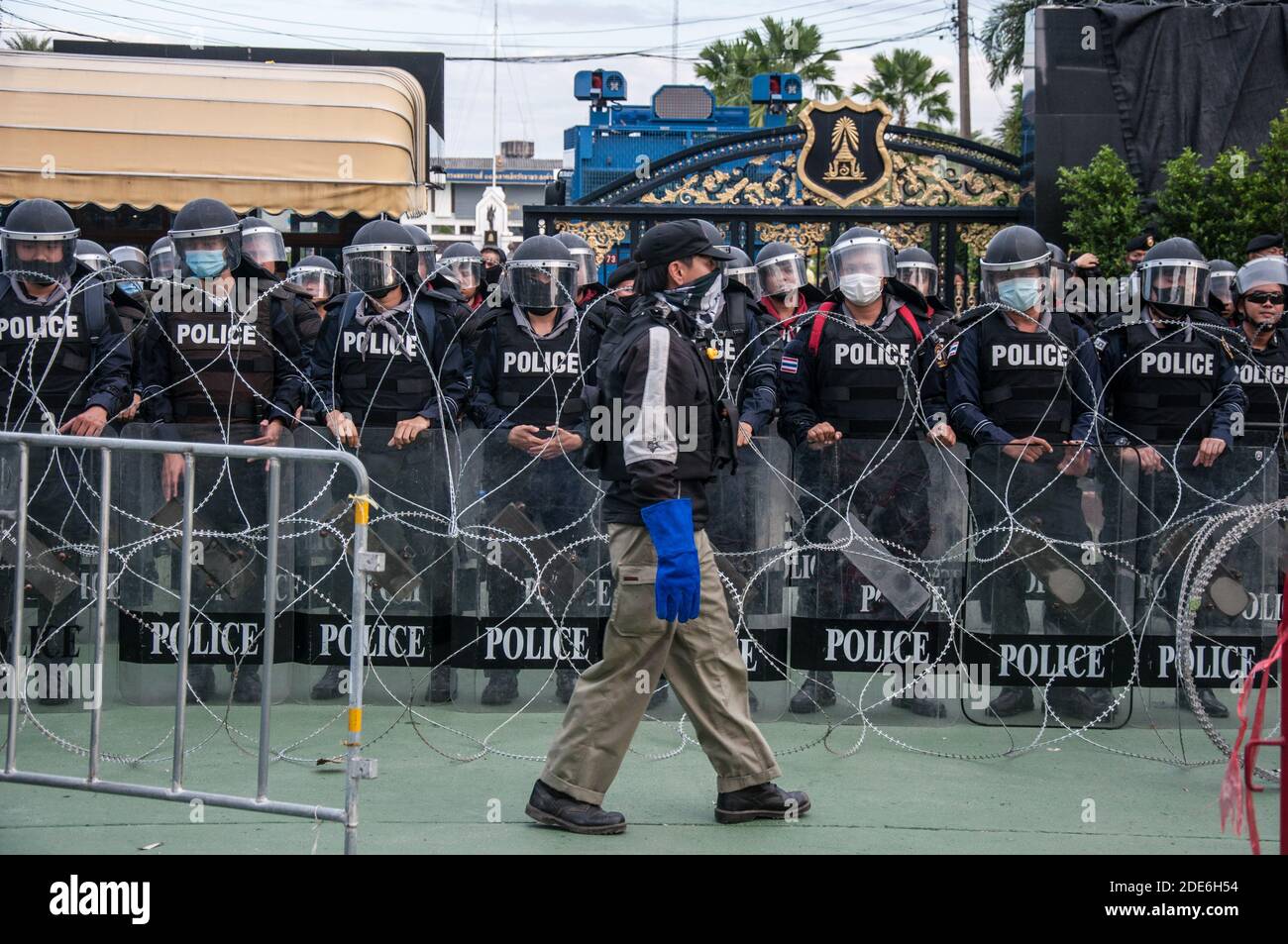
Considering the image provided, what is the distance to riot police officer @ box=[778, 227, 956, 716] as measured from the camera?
6.64m

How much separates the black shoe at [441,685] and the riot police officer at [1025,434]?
7.69ft

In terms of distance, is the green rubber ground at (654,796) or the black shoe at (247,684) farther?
the black shoe at (247,684)

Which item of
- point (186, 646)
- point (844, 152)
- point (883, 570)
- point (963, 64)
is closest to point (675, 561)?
point (186, 646)

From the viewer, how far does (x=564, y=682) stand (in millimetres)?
6742

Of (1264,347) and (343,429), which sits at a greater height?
(1264,347)

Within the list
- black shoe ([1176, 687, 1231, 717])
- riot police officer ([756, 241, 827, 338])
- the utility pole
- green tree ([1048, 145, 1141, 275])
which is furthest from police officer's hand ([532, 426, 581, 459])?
the utility pole

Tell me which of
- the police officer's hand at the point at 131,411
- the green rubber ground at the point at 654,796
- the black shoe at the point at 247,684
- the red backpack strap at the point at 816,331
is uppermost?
the red backpack strap at the point at 816,331

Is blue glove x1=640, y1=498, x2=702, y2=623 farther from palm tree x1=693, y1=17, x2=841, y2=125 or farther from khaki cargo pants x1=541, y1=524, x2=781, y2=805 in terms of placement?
palm tree x1=693, y1=17, x2=841, y2=125

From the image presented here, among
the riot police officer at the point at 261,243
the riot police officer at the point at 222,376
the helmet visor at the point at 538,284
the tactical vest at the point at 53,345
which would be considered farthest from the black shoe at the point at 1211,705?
the riot police officer at the point at 261,243

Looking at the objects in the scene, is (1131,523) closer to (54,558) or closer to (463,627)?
(463,627)

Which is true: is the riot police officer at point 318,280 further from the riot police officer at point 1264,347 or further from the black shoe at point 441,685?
the riot police officer at point 1264,347

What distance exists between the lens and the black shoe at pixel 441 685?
6.71 metres

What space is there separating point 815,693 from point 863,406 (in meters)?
1.38

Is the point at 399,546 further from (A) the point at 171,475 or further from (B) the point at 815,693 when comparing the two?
(B) the point at 815,693
